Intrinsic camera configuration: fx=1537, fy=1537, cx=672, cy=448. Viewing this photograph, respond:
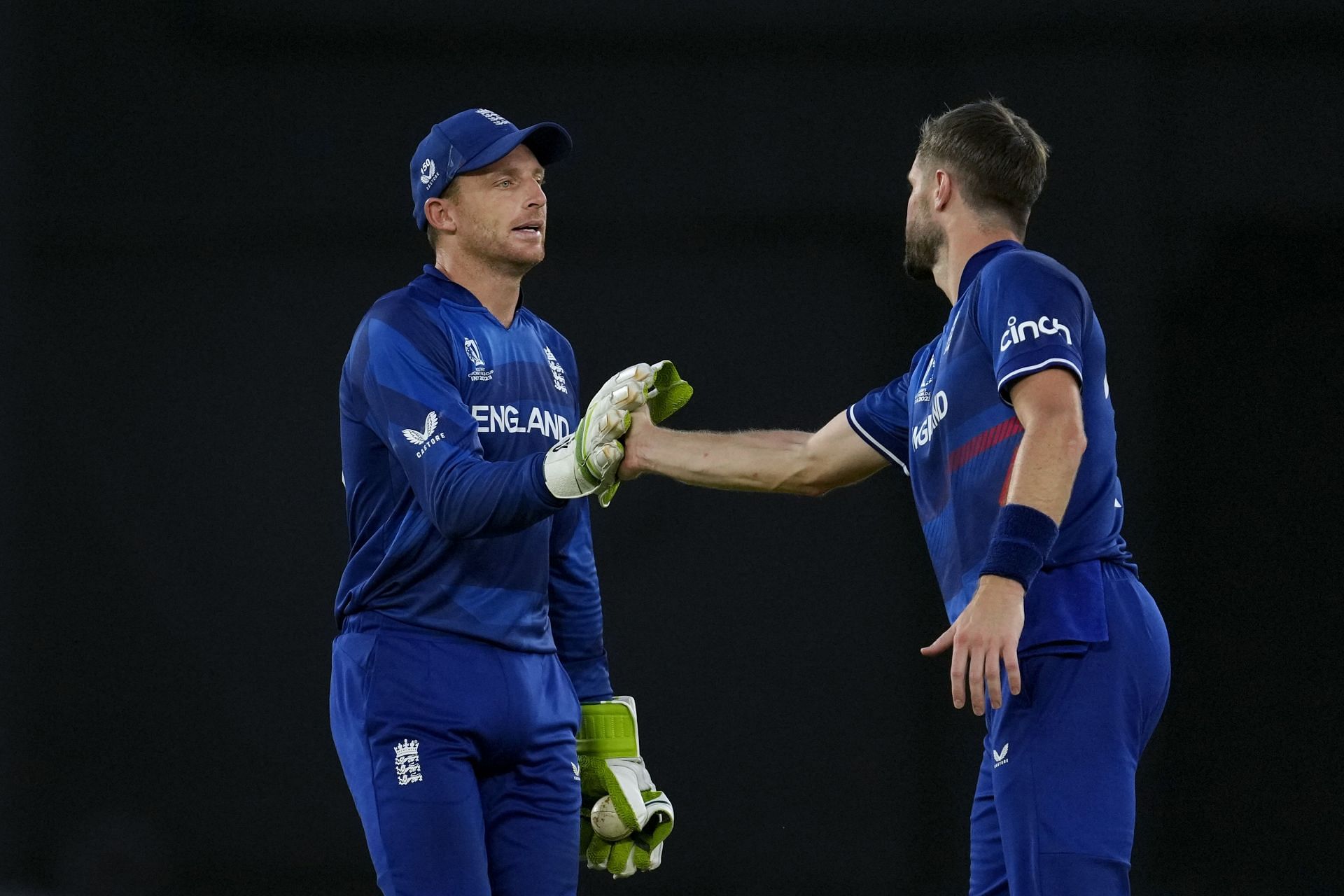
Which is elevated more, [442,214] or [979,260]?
[442,214]

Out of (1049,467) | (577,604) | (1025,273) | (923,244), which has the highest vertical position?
(923,244)

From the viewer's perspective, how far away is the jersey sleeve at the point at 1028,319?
1.93 m

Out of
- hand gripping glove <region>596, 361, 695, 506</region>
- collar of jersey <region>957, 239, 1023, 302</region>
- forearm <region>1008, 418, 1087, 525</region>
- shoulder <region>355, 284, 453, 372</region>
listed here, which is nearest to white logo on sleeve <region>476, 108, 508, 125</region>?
shoulder <region>355, 284, 453, 372</region>

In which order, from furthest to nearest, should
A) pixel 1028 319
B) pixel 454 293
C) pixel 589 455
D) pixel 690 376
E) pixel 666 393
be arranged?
pixel 690 376 → pixel 666 393 → pixel 454 293 → pixel 589 455 → pixel 1028 319

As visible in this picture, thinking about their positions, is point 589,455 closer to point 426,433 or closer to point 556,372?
Answer: point 426,433

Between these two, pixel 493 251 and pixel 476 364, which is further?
pixel 493 251

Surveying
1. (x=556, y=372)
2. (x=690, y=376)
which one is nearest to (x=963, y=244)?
(x=556, y=372)

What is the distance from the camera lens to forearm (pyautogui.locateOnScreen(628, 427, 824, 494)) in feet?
7.78

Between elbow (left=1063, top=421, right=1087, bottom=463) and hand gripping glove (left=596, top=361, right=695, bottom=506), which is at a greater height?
hand gripping glove (left=596, top=361, right=695, bottom=506)

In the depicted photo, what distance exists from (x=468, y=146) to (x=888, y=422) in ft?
2.70

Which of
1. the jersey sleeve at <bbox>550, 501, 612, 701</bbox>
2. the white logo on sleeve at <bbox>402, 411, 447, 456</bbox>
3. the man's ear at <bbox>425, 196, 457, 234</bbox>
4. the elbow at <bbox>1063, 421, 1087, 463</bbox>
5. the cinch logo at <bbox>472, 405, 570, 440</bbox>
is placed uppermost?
the man's ear at <bbox>425, 196, 457, 234</bbox>

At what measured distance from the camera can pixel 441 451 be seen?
7.25ft

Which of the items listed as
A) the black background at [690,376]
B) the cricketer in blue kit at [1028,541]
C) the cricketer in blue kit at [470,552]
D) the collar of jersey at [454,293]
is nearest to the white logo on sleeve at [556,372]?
the cricketer in blue kit at [470,552]

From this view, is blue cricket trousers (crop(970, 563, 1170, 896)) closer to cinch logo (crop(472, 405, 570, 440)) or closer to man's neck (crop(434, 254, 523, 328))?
cinch logo (crop(472, 405, 570, 440))
